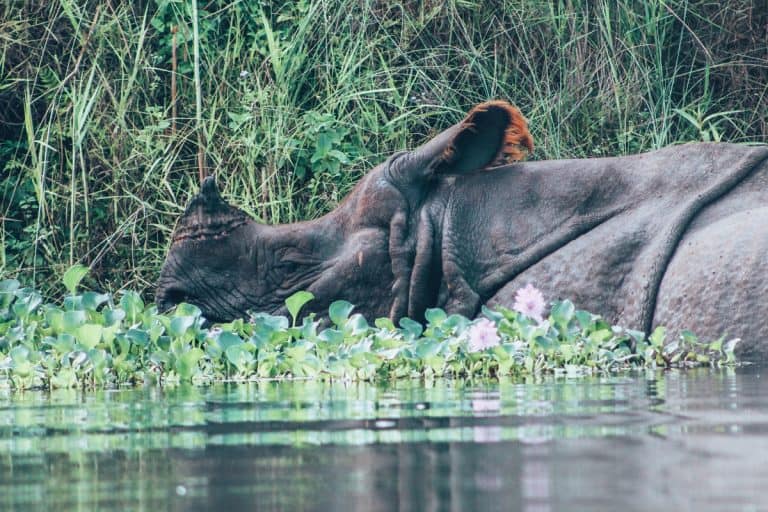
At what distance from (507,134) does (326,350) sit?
5.50ft

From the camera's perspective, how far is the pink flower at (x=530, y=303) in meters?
5.04

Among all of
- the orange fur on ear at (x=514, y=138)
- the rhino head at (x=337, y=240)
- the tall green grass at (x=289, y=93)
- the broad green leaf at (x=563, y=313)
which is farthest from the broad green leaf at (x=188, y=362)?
the tall green grass at (x=289, y=93)

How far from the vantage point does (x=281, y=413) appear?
3.27 metres

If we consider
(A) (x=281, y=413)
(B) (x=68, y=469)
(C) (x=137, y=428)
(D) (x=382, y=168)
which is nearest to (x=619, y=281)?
(D) (x=382, y=168)

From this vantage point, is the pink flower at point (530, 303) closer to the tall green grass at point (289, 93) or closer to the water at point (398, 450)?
the water at point (398, 450)

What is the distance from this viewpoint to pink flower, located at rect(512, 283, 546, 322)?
5.04m

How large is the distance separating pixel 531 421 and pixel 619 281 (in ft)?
8.40

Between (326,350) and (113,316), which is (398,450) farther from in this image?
(113,316)

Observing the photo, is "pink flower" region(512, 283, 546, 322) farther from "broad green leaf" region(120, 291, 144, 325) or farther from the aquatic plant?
"broad green leaf" region(120, 291, 144, 325)

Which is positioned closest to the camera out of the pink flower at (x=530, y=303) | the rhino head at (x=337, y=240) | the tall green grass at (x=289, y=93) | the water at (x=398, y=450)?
the water at (x=398, y=450)

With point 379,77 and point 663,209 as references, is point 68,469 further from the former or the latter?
point 379,77

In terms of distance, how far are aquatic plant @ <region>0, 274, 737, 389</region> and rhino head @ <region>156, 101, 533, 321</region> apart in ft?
2.44

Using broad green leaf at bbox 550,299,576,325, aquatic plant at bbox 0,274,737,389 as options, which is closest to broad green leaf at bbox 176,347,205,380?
aquatic plant at bbox 0,274,737,389

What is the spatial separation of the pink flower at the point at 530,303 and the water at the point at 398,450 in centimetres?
110
